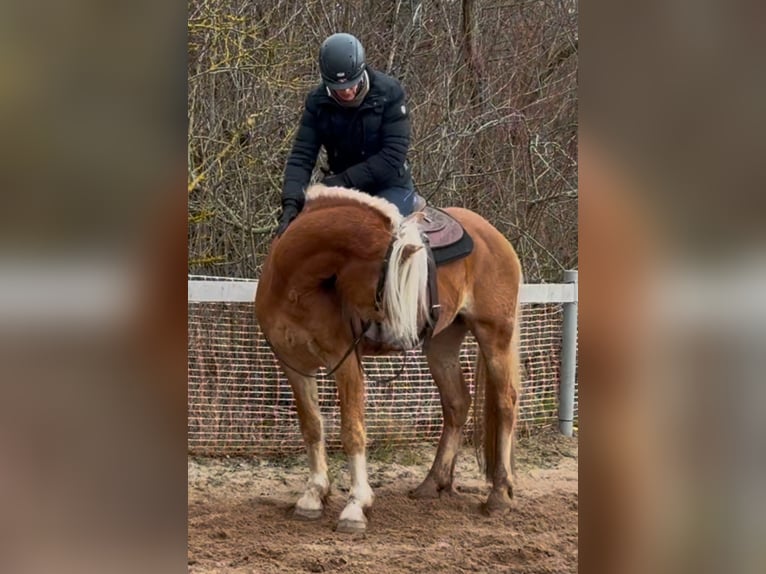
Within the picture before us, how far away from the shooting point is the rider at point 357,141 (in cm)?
193

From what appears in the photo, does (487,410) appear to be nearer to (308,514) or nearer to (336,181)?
(308,514)

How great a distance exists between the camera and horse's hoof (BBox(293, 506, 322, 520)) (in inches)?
81.4

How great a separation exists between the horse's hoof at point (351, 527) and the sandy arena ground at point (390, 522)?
0.7 inches

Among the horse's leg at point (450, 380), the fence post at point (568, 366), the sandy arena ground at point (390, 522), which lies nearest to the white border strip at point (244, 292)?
the fence post at point (568, 366)

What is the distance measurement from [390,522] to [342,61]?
1.26 metres

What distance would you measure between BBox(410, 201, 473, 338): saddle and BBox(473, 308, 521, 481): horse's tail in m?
0.32

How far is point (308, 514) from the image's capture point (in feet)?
6.81

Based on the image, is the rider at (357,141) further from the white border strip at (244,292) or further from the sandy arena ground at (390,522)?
the sandy arena ground at (390,522)

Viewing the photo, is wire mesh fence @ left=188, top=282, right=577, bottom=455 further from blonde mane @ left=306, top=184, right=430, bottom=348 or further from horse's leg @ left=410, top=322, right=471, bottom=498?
blonde mane @ left=306, top=184, right=430, bottom=348

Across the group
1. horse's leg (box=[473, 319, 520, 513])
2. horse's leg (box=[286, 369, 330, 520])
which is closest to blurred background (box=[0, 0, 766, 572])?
horse's leg (box=[286, 369, 330, 520])

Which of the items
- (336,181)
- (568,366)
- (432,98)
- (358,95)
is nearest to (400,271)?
(336,181)
